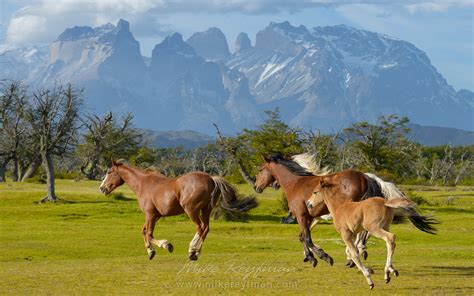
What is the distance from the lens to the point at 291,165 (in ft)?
Answer: 64.9

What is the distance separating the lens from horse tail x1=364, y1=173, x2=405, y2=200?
17.8m

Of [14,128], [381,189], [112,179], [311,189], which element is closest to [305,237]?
[311,189]

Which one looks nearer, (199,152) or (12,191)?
(12,191)

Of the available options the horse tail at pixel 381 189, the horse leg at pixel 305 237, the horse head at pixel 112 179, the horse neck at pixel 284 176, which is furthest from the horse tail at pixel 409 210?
the horse head at pixel 112 179

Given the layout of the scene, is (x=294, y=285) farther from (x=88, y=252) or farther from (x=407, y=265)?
(x=88, y=252)

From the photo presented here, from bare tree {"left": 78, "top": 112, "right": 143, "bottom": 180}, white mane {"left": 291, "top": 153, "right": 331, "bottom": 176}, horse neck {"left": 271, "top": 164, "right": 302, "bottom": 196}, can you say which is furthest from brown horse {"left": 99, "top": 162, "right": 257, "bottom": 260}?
bare tree {"left": 78, "top": 112, "right": 143, "bottom": 180}

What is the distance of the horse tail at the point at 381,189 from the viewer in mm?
17828

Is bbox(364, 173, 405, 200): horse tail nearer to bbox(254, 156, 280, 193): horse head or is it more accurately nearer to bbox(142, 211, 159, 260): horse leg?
bbox(254, 156, 280, 193): horse head

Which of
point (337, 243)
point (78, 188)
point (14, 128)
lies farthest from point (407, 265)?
point (14, 128)

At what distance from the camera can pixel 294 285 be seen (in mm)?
Result: 15664

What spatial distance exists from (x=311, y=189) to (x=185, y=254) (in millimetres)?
8021

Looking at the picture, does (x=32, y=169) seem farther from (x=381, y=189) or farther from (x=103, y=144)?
(x=381, y=189)

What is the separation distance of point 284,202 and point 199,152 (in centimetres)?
10592

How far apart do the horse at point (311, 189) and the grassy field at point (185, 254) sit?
2.24 ft
